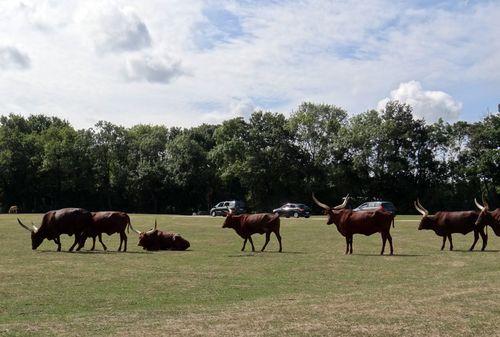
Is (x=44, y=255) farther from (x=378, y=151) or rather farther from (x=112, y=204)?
(x=112, y=204)

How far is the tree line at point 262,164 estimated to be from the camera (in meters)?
76.0

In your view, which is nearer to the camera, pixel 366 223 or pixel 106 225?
pixel 366 223

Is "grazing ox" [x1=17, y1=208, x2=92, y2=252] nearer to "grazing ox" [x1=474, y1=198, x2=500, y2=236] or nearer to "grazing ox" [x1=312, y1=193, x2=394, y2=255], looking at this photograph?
"grazing ox" [x1=312, y1=193, x2=394, y2=255]

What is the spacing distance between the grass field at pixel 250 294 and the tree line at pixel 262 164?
54066mm

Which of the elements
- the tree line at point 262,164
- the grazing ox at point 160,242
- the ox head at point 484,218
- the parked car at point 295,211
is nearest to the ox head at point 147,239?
the grazing ox at point 160,242

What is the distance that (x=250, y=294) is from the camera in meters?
12.6

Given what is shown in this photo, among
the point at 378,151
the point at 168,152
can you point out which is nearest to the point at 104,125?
the point at 168,152

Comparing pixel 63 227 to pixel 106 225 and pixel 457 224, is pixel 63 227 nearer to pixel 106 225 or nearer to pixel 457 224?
pixel 106 225

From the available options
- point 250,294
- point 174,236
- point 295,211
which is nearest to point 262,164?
point 295,211

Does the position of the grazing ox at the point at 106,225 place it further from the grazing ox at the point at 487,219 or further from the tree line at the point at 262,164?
the tree line at the point at 262,164

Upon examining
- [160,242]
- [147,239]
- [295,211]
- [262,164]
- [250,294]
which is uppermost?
[262,164]

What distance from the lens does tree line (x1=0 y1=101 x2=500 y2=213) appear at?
249ft

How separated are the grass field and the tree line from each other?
54.1 metres

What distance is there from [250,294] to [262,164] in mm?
67159
